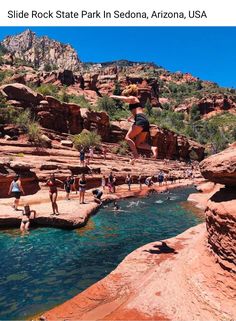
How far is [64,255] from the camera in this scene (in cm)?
1147

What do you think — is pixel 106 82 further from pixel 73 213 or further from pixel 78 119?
pixel 73 213

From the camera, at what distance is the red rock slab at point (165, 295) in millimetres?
5938

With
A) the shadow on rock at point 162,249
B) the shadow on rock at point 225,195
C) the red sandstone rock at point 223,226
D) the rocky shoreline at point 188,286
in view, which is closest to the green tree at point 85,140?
A: the shadow on rock at point 162,249

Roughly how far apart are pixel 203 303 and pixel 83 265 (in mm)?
5123

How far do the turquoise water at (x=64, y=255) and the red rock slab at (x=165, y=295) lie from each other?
3.58 feet

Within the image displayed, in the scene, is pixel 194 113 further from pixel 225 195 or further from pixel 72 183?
pixel 225 195

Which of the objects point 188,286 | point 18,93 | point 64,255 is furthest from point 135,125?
point 18,93

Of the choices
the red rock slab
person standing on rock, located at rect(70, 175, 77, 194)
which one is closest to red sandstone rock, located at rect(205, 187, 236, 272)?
the red rock slab

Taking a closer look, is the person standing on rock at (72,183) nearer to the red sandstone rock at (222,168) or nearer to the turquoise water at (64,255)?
the turquoise water at (64,255)

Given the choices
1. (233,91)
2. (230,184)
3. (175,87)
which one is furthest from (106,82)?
(230,184)

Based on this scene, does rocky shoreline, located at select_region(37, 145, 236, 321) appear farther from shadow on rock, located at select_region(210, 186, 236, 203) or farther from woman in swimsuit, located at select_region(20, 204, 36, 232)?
woman in swimsuit, located at select_region(20, 204, 36, 232)

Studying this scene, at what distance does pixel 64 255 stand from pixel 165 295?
5711mm

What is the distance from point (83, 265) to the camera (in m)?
10.4

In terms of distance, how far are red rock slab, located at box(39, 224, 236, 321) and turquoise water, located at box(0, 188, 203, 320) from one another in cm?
109
